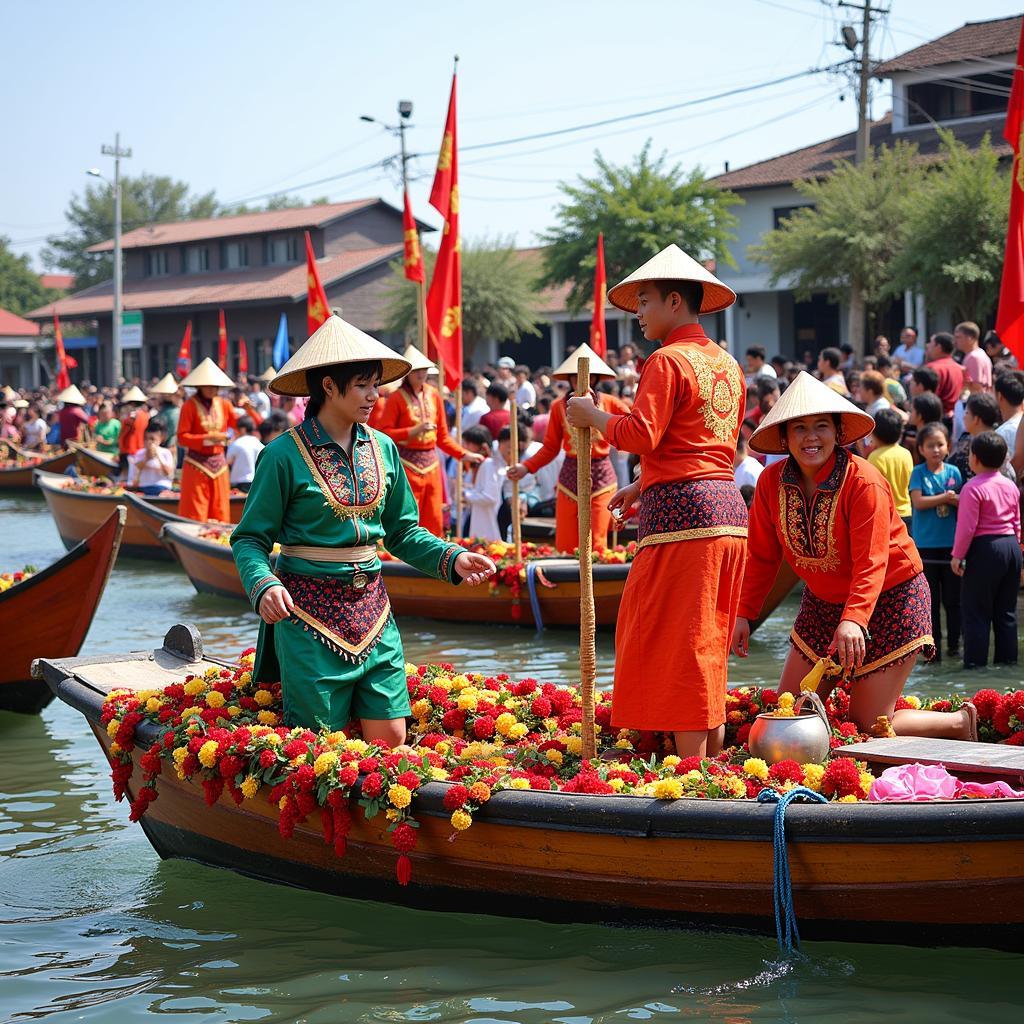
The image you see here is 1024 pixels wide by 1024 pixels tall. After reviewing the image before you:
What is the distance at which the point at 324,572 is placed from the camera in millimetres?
5355

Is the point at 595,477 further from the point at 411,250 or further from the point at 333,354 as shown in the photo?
the point at 333,354

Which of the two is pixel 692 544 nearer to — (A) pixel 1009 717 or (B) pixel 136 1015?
(A) pixel 1009 717

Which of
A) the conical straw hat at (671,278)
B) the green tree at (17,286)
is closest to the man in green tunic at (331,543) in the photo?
the conical straw hat at (671,278)

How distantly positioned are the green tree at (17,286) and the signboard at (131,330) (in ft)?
111

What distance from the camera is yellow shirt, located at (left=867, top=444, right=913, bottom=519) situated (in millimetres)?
9516

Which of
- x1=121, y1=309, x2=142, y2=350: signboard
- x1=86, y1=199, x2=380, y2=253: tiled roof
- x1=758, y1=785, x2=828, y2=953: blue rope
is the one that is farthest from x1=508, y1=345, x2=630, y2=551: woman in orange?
x1=121, y1=309, x2=142, y2=350: signboard

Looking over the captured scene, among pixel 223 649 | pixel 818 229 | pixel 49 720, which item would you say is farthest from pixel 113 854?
pixel 818 229

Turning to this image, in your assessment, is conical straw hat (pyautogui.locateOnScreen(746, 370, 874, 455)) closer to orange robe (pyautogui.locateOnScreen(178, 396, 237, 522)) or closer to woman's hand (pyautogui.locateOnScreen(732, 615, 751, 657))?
woman's hand (pyautogui.locateOnScreen(732, 615, 751, 657))

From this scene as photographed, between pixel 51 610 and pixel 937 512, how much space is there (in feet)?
19.3

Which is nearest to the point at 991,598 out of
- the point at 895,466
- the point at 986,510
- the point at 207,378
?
the point at 986,510

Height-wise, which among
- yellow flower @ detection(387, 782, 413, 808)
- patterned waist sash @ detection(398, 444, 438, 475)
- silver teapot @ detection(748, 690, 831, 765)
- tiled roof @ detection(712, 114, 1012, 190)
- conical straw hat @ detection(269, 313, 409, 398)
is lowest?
yellow flower @ detection(387, 782, 413, 808)

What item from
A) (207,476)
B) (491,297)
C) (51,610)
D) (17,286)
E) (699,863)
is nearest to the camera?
(699,863)

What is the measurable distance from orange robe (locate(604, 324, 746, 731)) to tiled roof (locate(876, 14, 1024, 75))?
87.4ft

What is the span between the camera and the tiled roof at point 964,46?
29.3m
